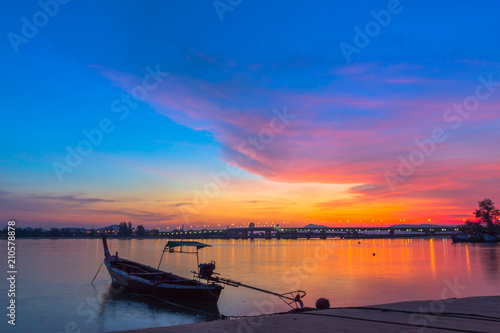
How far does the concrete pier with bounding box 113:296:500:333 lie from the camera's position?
1040 cm

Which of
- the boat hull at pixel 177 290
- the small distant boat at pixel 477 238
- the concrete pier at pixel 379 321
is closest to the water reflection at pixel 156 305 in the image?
the boat hull at pixel 177 290

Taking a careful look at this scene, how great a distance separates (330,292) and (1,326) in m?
23.9

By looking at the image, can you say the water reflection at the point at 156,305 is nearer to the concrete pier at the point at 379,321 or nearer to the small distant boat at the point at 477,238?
the concrete pier at the point at 379,321

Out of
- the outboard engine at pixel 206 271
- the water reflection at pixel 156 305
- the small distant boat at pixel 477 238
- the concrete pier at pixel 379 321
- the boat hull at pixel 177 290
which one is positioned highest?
the concrete pier at pixel 379 321

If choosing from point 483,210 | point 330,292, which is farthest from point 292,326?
point 483,210

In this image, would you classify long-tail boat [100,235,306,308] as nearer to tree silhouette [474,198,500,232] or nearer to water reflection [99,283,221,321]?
water reflection [99,283,221,321]

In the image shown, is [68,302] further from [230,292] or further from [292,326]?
[292,326]

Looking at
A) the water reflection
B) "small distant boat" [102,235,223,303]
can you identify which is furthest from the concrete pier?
"small distant boat" [102,235,223,303]

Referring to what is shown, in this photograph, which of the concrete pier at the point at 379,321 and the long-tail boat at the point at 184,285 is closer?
the concrete pier at the point at 379,321

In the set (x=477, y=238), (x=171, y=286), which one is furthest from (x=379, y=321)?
(x=477, y=238)

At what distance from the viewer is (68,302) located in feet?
94.8

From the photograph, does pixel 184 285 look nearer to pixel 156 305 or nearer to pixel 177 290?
pixel 177 290

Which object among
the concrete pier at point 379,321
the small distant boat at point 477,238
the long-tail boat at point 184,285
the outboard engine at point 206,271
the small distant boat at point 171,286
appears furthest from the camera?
the small distant boat at point 477,238

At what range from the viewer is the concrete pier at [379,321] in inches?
409
